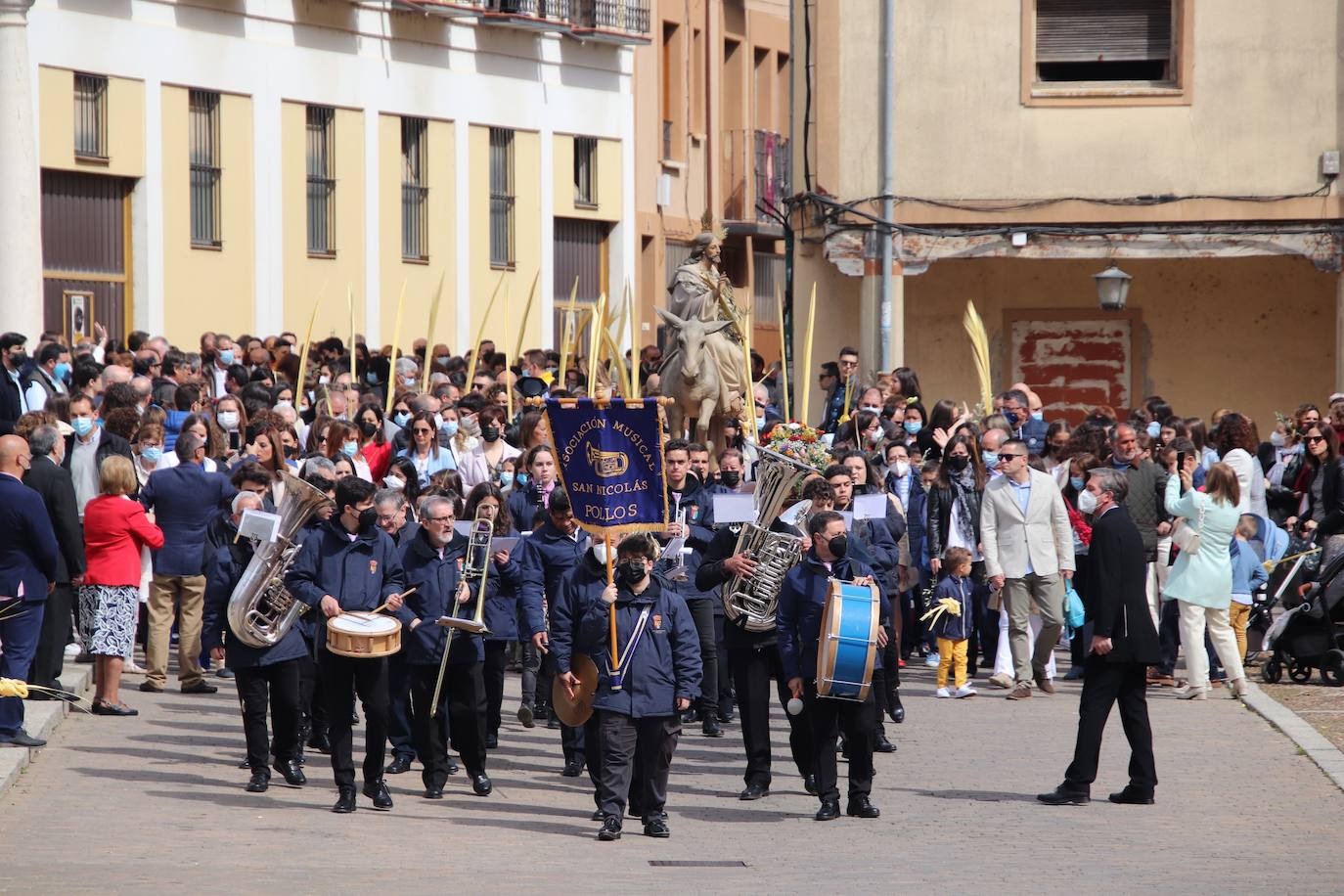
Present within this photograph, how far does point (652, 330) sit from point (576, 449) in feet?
96.5

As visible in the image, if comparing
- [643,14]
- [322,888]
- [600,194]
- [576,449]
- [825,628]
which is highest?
[643,14]

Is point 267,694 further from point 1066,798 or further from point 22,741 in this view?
point 1066,798

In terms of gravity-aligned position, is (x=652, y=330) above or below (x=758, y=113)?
below

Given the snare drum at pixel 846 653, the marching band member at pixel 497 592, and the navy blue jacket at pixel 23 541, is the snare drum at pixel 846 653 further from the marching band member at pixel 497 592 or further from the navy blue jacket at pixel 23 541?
the navy blue jacket at pixel 23 541

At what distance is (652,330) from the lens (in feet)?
138

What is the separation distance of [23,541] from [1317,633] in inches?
367

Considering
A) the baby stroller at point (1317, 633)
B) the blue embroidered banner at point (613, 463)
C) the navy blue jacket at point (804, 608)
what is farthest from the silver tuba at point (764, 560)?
the baby stroller at point (1317, 633)

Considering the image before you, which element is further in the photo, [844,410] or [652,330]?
[652,330]

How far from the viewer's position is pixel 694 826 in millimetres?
12188

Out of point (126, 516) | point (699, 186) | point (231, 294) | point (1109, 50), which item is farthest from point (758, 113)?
point (126, 516)

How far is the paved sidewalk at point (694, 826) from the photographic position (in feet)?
35.0

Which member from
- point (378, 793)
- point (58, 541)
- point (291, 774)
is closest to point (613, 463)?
point (378, 793)

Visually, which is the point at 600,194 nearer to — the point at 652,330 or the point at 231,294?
the point at 652,330

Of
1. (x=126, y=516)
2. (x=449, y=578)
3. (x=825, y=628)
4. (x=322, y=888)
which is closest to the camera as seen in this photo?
(x=322, y=888)
